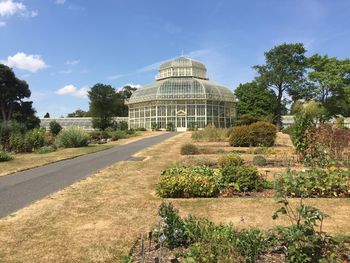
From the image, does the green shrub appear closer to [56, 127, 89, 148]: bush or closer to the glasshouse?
[56, 127, 89, 148]: bush

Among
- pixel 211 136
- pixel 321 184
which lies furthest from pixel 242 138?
pixel 321 184

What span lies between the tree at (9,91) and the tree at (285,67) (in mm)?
30033

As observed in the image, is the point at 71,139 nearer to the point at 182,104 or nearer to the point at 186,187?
the point at 186,187

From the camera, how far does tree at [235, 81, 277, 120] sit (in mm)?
49094

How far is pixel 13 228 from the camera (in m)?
5.89

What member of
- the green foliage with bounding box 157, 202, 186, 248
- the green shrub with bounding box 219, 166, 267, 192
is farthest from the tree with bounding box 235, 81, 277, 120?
the green foliage with bounding box 157, 202, 186, 248

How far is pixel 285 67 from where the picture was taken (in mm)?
46656

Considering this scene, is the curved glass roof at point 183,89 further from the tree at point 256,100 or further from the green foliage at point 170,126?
the tree at point 256,100

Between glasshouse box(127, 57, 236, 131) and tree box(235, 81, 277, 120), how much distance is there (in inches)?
175

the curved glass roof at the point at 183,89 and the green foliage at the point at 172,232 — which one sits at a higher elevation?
the curved glass roof at the point at 183,89

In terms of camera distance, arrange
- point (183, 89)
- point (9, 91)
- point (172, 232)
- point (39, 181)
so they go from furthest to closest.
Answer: point (183, 89) < point (9, 91) < point (39, 181) < point (172, 232)

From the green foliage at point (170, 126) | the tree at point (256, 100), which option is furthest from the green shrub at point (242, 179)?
the green foliage at point (170, 126)

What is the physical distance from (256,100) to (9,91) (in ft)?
104

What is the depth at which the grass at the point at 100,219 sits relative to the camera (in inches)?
193
